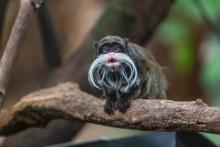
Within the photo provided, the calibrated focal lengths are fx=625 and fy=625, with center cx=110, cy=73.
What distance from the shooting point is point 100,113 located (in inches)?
60.2

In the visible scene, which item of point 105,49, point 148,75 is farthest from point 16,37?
point 148,75

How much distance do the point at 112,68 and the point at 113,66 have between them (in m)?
0.01

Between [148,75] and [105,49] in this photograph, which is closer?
[105,49]

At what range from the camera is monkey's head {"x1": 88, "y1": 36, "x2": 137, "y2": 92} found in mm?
1423

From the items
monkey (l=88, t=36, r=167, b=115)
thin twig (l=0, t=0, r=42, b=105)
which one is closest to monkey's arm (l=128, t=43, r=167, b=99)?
monkey (l=88, t=36, r=167, b=115)

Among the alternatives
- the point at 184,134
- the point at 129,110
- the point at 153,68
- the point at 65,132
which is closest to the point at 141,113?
the point at 129,110

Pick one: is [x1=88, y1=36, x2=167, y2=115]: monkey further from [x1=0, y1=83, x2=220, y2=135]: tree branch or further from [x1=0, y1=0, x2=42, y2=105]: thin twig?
[x1=0, y1=0, x2=42, y2=105]: thin twig

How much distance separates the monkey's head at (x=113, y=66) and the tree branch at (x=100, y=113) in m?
0.07

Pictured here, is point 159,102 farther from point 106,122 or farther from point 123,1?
point 123,1

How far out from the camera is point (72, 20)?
5051mm

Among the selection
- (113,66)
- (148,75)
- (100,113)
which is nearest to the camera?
(113,66)

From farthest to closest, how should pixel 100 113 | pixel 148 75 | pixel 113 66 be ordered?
pixel 148 75 < pixel 100 113 < pixel 113 66

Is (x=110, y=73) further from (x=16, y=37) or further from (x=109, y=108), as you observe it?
(x=16, y=37)

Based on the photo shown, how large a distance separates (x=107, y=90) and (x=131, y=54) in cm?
11
